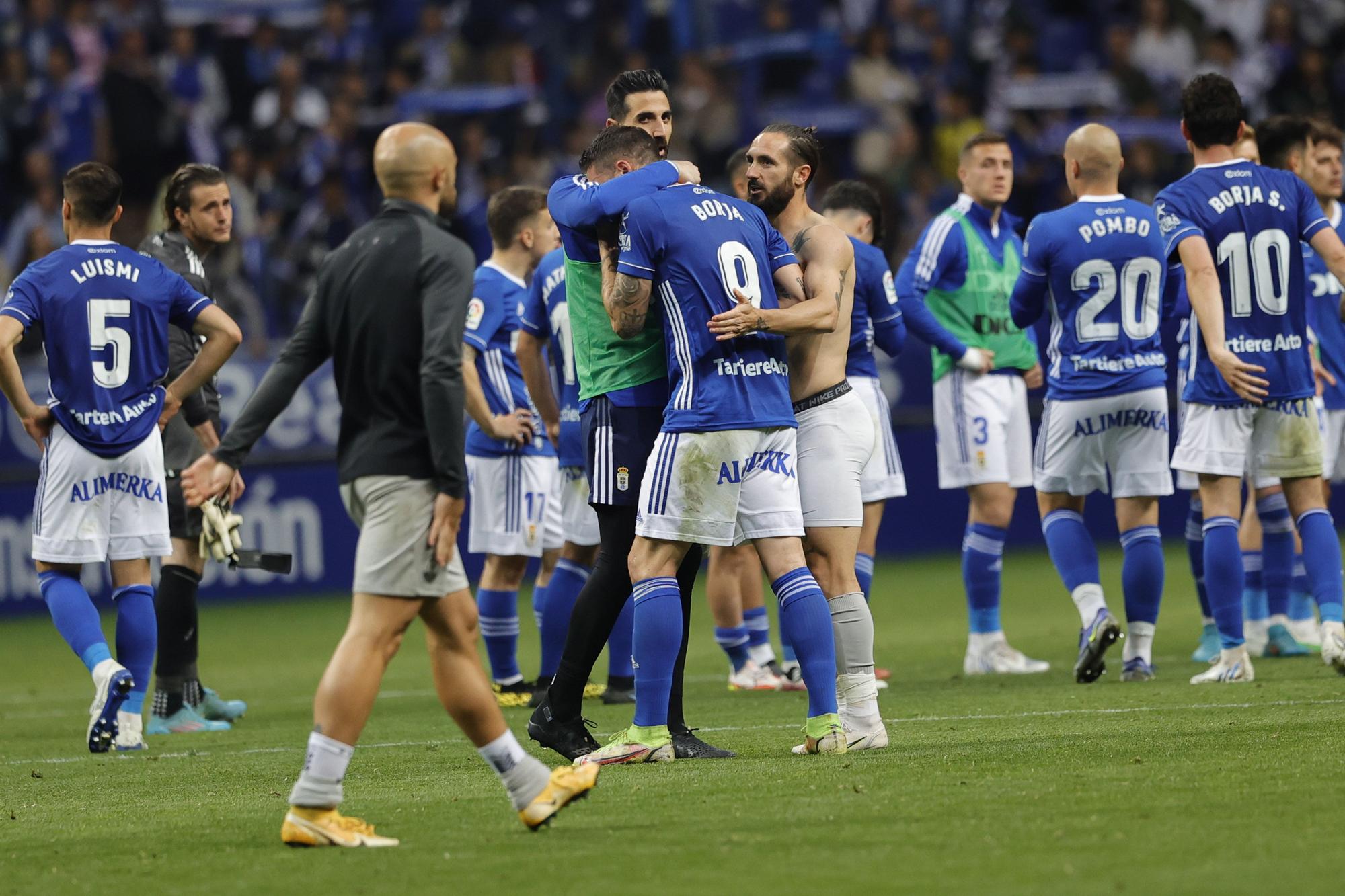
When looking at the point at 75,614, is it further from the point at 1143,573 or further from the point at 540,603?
the point at 1143,573

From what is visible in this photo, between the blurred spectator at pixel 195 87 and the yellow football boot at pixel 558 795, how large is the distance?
15.4 meters

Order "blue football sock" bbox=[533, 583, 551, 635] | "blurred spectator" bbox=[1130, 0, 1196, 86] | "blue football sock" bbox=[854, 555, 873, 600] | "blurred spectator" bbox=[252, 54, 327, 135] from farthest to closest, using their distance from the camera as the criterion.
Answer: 1. "blurred spectator" bbox=[1130, 0, 1196, 86]
2. "blurred spectator" bbox=[252, 54, 327, 135]
3. "blue football sock" bbox=[854, 555, 873, 600]
4. "blue football sock" bbox=[533, 583, 551, 635]

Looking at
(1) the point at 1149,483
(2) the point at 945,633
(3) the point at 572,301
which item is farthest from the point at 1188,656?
(3) the point at 572,301

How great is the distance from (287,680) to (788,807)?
6.16 metres

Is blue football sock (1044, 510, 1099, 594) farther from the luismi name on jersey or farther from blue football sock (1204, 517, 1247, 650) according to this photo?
the luismi name on jersey

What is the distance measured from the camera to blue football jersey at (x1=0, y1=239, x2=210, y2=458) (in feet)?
25.9

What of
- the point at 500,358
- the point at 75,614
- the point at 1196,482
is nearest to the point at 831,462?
the point at 500,358

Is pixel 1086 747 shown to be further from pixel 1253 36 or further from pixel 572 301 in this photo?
pixel 1253 36

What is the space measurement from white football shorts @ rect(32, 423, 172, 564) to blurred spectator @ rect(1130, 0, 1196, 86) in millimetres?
15999

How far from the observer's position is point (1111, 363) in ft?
29.1

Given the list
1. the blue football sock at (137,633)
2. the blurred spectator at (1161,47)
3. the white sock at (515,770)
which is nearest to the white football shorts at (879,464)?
the blue football sock at (137,633)

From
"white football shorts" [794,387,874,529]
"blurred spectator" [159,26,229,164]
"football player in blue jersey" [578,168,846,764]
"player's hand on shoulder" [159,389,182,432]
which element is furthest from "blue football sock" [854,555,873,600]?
"blurred spectator" [159,26,229,164]

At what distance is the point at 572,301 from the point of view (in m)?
6.81

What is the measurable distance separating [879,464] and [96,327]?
3.98 meters
